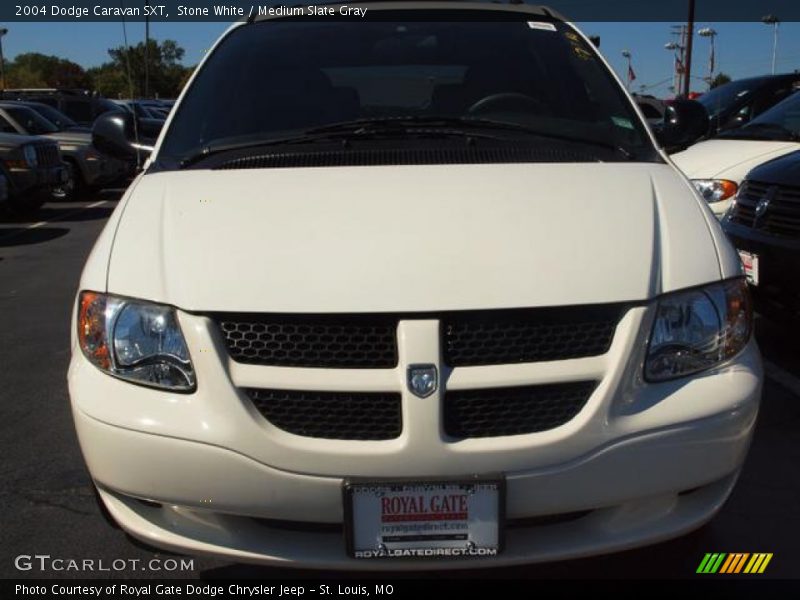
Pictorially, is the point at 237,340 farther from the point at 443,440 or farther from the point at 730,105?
the point at 730,105

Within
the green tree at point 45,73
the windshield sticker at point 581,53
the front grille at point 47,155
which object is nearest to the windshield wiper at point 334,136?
the windshield sticker at point 581,53

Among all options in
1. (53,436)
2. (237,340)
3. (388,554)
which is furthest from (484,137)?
(53,436)

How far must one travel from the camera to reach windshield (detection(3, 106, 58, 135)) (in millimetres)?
14000

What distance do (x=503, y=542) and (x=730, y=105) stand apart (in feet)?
27.9

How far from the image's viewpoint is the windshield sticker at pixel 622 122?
310cm

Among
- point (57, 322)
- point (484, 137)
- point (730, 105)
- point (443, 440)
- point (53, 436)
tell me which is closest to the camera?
point (443, 440)

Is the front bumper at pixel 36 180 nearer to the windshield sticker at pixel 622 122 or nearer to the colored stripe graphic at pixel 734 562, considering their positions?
the windshield sticker at pixel 622 122

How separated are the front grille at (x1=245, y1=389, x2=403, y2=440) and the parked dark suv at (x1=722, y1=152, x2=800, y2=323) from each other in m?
2.89

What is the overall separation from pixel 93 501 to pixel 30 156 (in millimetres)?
9991

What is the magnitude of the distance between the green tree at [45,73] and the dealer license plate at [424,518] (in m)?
61.5

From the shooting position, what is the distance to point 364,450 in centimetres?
199

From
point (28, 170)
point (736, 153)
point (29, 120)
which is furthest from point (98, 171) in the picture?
point (736, 153)

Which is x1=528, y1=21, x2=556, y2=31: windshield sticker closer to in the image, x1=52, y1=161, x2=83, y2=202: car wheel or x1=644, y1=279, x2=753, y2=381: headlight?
x1=644, y1=279, x2=753, y2=381: headlight

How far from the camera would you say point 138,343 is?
7.06 feet
